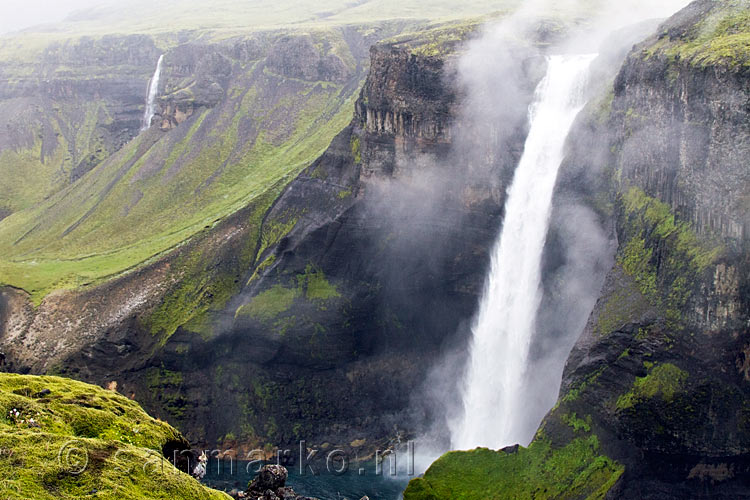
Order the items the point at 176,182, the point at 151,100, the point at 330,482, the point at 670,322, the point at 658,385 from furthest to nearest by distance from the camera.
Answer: the point at 151,100
the point at 176,182
the point at 330,482
the point at 670,322
the point at 658,385

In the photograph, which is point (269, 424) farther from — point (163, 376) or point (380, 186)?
point (380, 186)

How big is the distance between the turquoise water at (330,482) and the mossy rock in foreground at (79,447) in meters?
18.1

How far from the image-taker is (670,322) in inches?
1841

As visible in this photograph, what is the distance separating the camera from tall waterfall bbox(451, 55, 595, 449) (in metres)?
62.8

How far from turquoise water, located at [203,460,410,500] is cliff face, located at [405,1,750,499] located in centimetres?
1085

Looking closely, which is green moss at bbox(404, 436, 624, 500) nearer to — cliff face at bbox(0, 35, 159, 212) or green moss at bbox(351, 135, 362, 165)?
green moss at bbox(351, 135, 362, 165)

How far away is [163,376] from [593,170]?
1805 inches

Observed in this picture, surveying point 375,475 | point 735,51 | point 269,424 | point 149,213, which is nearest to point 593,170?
point 735,51

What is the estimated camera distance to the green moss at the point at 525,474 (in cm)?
4703

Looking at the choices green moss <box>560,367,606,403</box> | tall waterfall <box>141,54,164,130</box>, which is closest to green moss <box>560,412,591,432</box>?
green moss <box>560,367,606,403</box>

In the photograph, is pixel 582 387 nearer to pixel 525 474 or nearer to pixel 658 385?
pixel 658 385

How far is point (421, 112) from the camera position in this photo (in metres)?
74.2

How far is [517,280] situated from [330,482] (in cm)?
2296

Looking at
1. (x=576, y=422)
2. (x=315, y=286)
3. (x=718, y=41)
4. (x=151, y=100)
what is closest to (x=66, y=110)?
(x=151, y=100)
